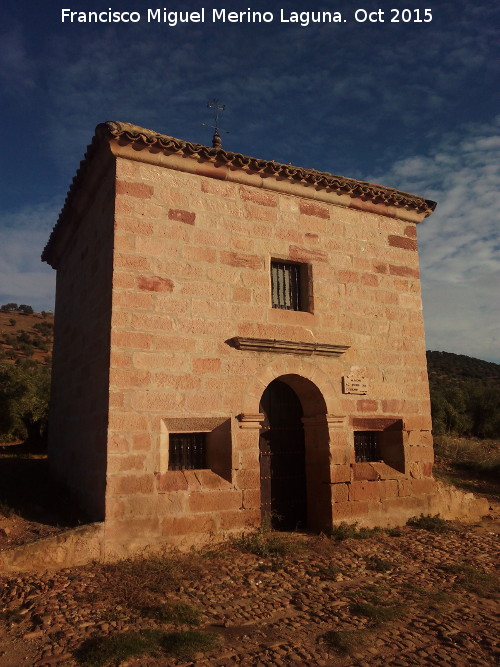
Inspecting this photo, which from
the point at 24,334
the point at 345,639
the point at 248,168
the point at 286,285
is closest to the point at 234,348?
the point at 286,285

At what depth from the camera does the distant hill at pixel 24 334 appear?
31.4 m

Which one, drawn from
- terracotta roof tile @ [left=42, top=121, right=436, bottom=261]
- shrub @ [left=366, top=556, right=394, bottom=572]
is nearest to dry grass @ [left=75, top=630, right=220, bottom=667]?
shrub @ [left=366, top=556, right=394, bottom=572]

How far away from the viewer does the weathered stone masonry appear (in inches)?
248

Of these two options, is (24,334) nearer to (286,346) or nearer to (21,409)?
(21,409)

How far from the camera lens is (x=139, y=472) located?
6121mm

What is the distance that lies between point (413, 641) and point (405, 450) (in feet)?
14.0

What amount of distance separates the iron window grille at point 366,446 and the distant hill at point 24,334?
2333cm

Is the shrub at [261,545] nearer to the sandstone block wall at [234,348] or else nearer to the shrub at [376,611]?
the sandstone block wall at [234,348]

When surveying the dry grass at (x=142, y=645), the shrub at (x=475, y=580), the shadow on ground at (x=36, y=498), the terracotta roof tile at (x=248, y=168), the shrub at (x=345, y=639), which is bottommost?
the shrub at (x=475, y=580)

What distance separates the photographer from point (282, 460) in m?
7.72

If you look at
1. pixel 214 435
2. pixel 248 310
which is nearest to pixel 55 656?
Result: pixel 214 435

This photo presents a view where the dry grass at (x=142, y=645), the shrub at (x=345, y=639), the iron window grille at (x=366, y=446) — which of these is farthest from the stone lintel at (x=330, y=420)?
the dry grass at (x=142, y=645)

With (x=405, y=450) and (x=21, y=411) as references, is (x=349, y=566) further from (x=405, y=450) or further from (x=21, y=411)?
(x=21, y=411)

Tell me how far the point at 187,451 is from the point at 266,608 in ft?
8.09
